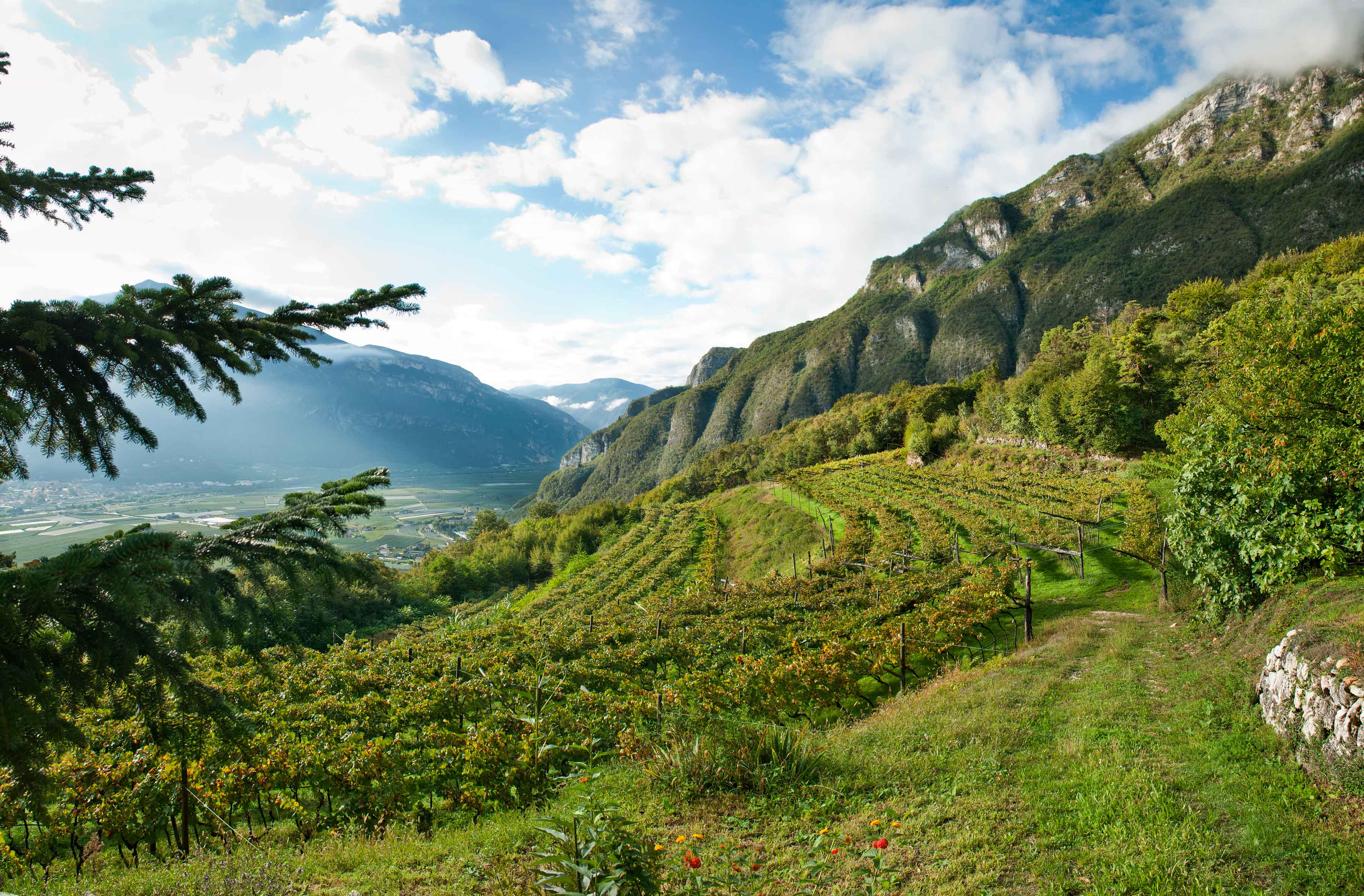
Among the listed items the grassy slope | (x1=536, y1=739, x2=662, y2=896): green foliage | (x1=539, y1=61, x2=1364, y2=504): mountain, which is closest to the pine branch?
(x1=536, y1=739, x2=662, y2=896): green foliage

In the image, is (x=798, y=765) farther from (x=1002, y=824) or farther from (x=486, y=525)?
(x=486, y=525)

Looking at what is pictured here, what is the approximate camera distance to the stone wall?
4891 millimetres

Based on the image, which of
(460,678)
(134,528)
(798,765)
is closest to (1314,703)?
(798,765)

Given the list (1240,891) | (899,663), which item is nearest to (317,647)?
(899,663)

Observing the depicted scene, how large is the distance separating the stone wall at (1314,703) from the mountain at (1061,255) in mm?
109107

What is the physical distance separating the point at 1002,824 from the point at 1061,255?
16805cm

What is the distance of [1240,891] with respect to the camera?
12.6 ft

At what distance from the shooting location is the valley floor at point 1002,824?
159 inches

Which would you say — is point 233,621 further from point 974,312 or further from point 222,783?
point 974,312

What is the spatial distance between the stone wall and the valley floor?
261 millimetres

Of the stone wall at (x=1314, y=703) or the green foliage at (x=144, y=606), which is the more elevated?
the green foliage at (x=144, y=606)

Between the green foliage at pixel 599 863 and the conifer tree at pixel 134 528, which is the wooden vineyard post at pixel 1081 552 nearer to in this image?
the green foliage at pixel 599 863

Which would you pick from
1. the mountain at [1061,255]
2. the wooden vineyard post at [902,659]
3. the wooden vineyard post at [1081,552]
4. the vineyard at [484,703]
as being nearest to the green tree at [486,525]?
the vineyard at [484,703]

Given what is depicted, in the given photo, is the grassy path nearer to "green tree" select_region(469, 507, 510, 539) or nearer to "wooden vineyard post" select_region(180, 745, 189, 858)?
"wooden vineyard post" select_region(180, 745, 189, 858)
